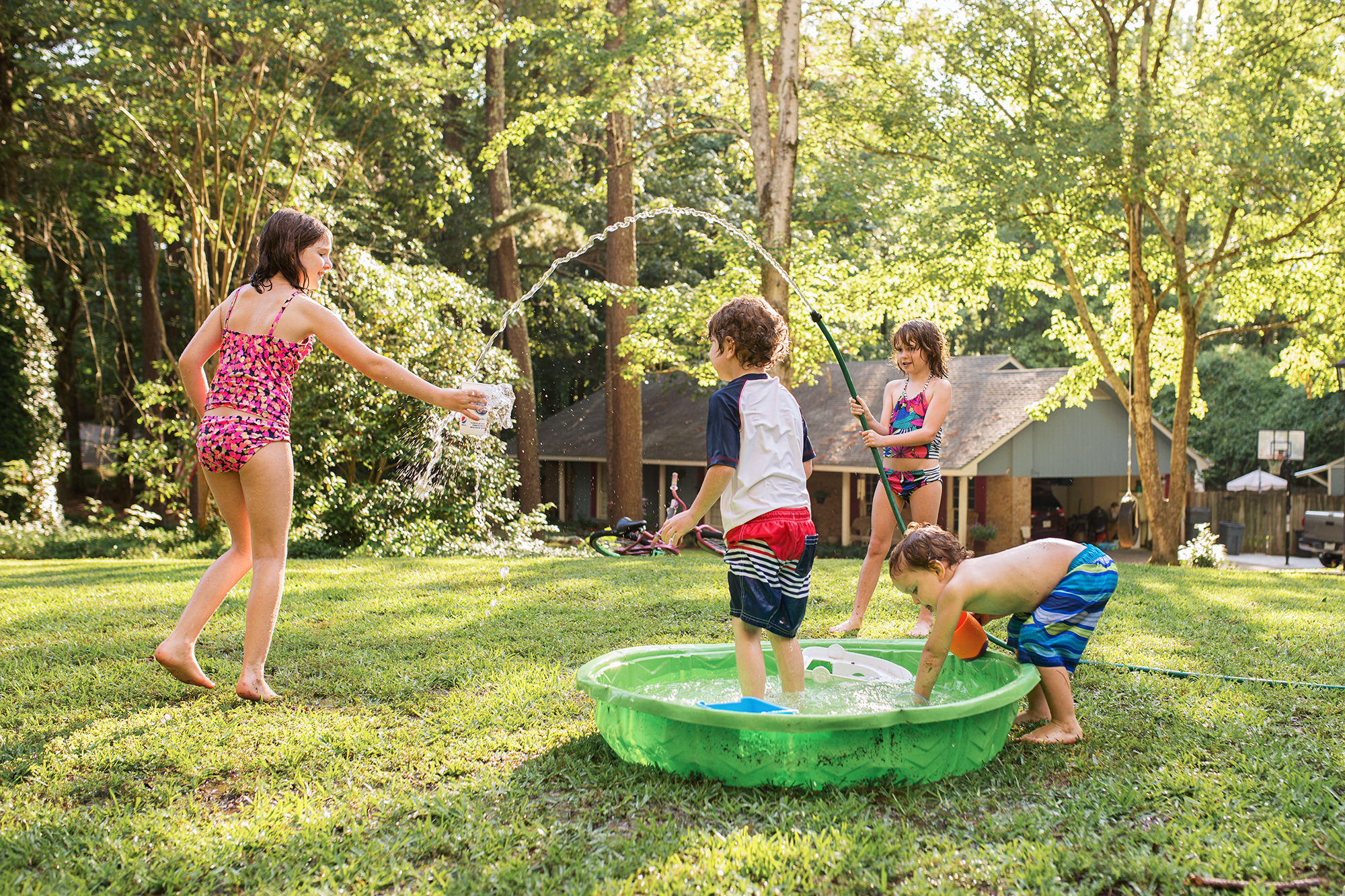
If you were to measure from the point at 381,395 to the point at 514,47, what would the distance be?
35.4ft

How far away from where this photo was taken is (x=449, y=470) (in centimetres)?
1266

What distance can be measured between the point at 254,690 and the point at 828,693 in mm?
2074

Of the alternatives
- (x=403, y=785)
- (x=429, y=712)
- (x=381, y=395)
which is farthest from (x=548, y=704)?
(x=381, y=395)

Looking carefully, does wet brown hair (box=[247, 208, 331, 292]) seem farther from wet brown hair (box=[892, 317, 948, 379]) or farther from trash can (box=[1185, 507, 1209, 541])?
trash can (box=[1185, 507, 1209, 541])

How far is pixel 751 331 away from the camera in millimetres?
3047

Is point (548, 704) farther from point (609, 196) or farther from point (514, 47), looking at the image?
point (514, 47)

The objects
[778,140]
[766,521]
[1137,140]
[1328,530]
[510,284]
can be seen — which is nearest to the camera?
[766,521]

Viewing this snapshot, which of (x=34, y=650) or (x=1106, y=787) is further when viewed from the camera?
(x=34, y=650)

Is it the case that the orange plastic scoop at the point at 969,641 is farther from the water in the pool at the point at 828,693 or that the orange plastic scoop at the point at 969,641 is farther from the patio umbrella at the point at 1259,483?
the patio umbrella at the point at 1259,483

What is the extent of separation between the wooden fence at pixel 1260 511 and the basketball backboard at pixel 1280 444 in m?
1.02

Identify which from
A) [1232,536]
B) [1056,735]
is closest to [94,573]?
[1056,735]

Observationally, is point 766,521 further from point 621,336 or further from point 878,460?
point 621,336

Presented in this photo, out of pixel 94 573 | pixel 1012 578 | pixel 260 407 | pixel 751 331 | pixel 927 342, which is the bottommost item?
pixel 94 573

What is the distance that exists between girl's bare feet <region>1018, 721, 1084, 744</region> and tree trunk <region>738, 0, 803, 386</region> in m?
8.15
